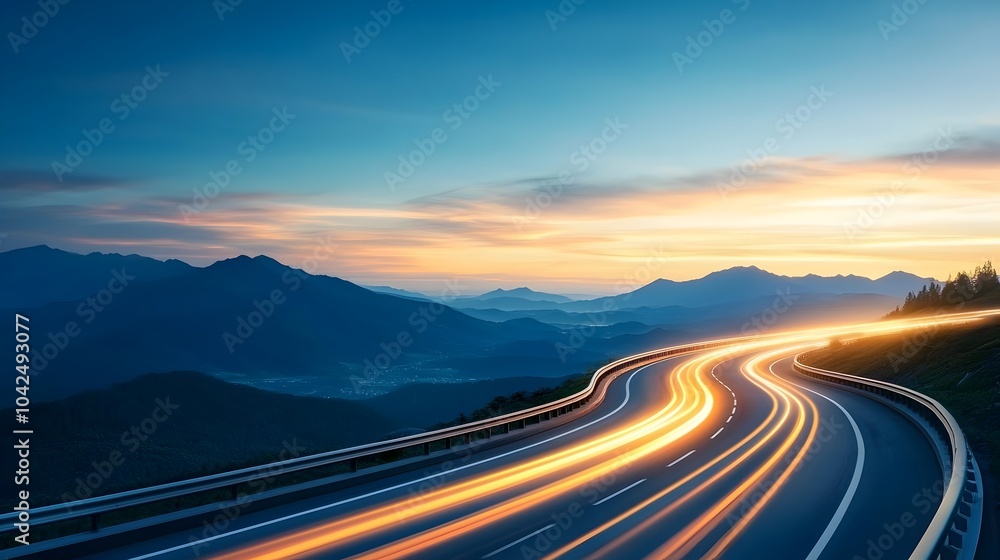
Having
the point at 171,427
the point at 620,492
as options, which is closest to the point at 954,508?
the point at 620,492

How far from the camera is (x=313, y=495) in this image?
15.7 m

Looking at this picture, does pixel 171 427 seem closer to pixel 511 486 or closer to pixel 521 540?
pixel 511 486

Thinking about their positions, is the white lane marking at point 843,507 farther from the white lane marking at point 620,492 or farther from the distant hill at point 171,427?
the distant hill at point 171,427

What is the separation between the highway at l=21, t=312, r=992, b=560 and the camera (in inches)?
466

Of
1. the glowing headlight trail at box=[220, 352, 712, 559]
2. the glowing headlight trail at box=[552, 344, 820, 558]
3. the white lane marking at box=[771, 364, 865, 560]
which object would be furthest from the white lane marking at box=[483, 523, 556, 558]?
the white lane marking at box=[771, 364, 865, 560]

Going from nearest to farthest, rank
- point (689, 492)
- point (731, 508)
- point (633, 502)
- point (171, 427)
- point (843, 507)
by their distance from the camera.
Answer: point (731, 508)
point (843, 507)
point (633, 502)
point (689, 492)
point (171, 427)

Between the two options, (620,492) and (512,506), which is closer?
(512,506)

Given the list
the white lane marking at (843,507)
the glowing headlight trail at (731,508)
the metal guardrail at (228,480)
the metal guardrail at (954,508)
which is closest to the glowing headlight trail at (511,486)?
the glowing headlight trail at (731,508)

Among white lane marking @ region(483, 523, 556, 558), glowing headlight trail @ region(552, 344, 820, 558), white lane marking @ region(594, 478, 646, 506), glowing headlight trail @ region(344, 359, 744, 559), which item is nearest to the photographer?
white lane marking @ region(483, 523, 556, 558)

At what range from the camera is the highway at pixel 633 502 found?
38.8ft

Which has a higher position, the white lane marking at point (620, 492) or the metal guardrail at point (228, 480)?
the metal guardrail at point (228, 480)

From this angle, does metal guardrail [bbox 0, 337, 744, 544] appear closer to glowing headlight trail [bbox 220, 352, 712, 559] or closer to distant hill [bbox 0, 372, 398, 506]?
glowing headlight trail [bbox 220, 352, 712, 559]

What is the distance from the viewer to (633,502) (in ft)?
49.6

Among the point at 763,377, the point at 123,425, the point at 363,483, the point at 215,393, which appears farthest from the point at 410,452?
the point at 215,393
